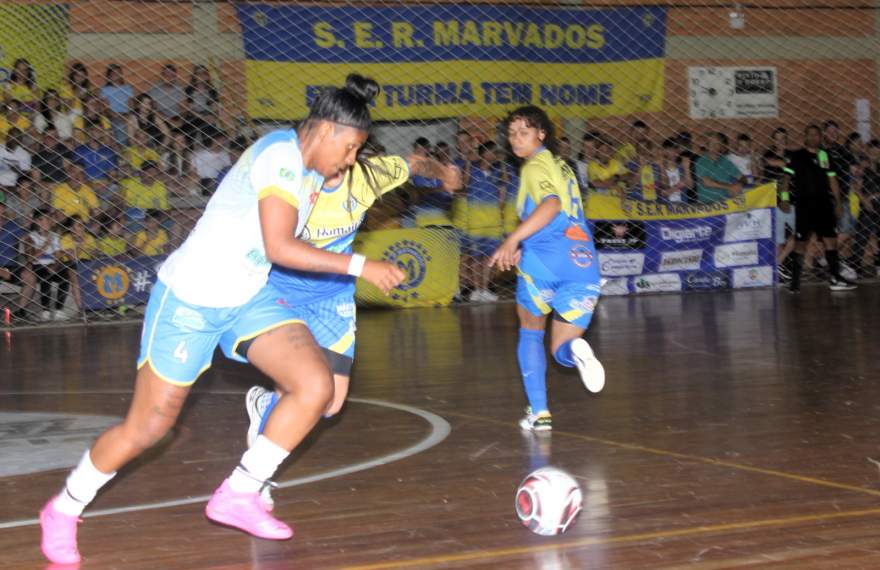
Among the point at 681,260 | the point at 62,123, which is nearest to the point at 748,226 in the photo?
the point at 681,260

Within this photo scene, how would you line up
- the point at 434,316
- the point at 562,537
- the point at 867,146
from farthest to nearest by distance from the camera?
the point at 867,146 → the point at 434,316 → the point at 562,537

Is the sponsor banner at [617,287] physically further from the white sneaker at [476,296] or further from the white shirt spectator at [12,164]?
the white shirt spectator at [12,164]

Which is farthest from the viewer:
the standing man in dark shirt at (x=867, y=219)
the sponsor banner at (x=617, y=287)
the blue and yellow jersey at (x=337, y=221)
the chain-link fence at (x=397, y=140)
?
the standing man in dark shirt at (x=867, y=219)

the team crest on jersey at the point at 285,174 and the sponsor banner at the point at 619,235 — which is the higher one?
the team crest on jersey at the point at 285,174

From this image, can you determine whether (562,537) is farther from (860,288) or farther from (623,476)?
(860,288)

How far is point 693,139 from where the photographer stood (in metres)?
19.2

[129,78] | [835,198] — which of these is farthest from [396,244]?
[835,198]

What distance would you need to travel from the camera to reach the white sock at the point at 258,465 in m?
4.27

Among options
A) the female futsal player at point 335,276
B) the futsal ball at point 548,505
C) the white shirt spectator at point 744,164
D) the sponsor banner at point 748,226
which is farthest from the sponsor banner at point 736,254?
the futsal ball at point 548,505

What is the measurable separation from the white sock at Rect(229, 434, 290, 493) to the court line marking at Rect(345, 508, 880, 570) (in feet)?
1.62

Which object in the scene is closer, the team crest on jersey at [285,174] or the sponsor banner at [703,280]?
the team crest on jersey at [285,174]

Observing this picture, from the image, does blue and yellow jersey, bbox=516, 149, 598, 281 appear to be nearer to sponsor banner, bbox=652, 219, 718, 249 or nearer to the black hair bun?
the black hair bun

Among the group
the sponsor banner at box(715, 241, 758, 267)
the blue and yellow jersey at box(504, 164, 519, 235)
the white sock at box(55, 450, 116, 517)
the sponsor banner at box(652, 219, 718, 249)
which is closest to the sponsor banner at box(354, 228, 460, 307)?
the blue and yellow jersey at box(504, 164, 519, 235)

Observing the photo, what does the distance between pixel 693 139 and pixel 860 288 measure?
4.15 m
